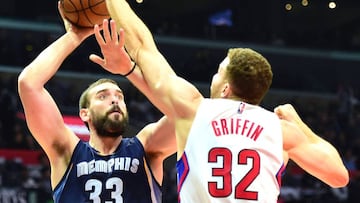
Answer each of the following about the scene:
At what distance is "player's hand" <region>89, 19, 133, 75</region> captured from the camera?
3645 mm

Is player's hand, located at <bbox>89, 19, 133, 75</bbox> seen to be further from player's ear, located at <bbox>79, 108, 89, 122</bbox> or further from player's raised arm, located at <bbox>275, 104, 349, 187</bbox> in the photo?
player's ear, located at <bbox>79, 108, 89, 122</bbox>

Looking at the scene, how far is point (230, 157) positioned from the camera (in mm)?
3383

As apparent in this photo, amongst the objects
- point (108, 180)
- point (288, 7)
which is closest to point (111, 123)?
point (108, 180)

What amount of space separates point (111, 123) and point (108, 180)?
0.34 m

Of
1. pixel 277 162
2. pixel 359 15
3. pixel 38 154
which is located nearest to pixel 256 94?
pixel 277 162

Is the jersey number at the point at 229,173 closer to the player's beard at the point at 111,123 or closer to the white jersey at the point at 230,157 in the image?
the white jersey at the point at 230,157

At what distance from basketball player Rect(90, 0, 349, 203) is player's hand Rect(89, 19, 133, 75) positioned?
4 cm

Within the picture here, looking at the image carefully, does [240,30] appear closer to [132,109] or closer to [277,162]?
[132,109]

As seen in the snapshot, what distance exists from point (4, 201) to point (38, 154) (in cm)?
155

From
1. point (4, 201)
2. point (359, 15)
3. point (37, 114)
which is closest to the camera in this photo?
point (37, 114)

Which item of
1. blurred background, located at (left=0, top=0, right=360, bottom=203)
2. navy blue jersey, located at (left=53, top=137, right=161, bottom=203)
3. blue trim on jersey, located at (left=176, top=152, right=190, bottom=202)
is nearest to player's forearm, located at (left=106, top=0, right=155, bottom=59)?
blue trim on jersey, located at (left=176, top=152, right=190, bottom=202)

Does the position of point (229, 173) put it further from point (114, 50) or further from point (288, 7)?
point (288, 7)

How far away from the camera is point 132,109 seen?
16.1 m

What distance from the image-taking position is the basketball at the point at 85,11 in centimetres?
444
